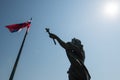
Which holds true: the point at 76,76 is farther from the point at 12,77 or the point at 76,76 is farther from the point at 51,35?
the point at 12,77

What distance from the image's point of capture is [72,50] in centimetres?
722

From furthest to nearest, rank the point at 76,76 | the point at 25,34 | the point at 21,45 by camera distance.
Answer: the point at 25,34 < the point at 21,45 < the point at 76,76

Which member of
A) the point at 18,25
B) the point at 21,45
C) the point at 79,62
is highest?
the point at 18,25

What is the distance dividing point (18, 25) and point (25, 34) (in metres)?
2.48

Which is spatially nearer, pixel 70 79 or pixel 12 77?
pixel 70 79

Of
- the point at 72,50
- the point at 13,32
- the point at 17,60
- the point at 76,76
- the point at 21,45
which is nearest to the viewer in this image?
the point at 76,76

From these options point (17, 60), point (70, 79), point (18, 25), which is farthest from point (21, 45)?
point (70, 79)

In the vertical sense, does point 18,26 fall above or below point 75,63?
above

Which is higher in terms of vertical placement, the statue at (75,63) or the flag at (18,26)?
the flag at (18,26)

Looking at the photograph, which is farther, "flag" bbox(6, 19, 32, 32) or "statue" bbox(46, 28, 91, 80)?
"flag" bbox(6, 19, 32, 32)

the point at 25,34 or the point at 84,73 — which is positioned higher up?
the point at 25,34

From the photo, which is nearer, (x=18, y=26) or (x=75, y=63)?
(x=75, y=63)

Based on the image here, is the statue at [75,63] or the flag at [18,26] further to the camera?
the flag at [18,26]

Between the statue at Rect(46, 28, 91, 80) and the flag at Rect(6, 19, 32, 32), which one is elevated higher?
the flag at Rect(6, 19, 32, 32)
